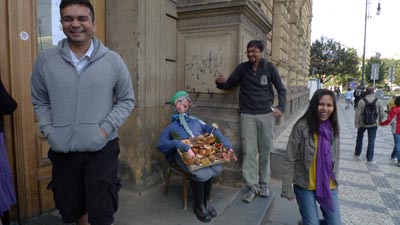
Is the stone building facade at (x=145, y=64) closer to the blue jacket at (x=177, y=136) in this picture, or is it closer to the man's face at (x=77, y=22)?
the blue jacket at (x=177, y=136)

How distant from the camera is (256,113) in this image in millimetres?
3678

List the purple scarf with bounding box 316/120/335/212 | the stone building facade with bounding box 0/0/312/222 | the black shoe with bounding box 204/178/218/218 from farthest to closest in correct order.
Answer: the black shoe with bounding box 204/178/218/218 < the stone building facade with bounding box 0/0/312/222 < the purple scarf with bounding box 316/120/335/212

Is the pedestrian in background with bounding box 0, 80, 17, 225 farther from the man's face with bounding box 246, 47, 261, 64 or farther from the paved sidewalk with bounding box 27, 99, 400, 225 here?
the man's face with bounding box 246, 47, 261, 64

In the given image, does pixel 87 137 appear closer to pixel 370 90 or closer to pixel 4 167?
pixel 4 167

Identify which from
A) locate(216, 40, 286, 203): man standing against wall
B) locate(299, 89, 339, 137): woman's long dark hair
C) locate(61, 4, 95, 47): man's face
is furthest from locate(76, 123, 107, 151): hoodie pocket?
locate(216, 40, 286, 203): man standing against wall

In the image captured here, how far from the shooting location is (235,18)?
3.90m

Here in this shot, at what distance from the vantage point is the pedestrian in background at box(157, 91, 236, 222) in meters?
2.99

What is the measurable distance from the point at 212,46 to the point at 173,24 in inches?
27.1

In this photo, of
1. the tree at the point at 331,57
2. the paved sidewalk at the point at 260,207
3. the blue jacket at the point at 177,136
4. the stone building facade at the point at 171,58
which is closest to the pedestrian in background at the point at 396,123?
the paved sidewalk at the point at 260,207

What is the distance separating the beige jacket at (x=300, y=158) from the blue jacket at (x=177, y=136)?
790 mm

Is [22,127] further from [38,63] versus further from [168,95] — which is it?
[168,95]

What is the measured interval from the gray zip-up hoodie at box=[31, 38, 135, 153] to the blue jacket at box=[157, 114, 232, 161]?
1.18 meters

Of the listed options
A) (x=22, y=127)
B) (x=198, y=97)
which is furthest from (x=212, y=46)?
(x=22, y=127)

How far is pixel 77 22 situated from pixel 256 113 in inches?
97.9
